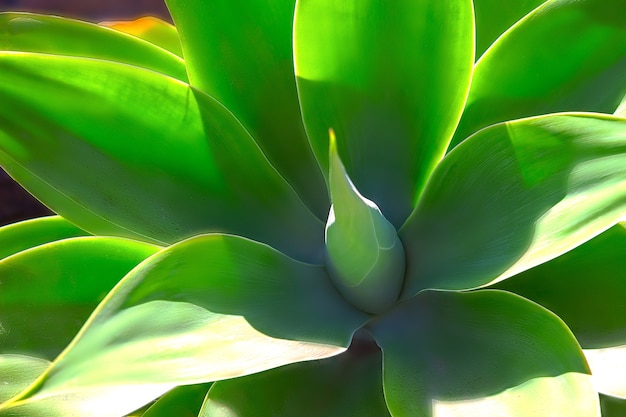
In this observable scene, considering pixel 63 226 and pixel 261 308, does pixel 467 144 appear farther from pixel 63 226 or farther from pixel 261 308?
pixel 63 226

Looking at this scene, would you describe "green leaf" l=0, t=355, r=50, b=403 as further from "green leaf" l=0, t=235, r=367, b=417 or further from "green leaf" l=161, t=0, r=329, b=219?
"green leaf" l=161, t=0, r=329, b=219

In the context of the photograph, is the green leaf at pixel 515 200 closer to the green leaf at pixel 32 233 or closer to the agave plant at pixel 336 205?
the agave plant at pixel 336 205

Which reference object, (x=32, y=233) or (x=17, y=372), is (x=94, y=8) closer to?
(x=32, y=233)

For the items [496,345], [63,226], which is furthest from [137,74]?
[496,345]

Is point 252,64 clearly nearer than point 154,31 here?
Yes

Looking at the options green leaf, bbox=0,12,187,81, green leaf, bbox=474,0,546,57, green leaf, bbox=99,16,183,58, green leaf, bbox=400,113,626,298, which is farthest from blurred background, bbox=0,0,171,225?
green leaf, bbox=400,113,626,298

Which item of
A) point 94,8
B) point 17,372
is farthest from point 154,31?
point 94,8
